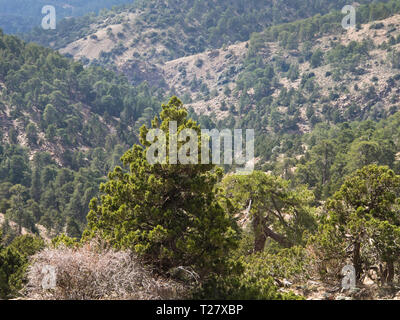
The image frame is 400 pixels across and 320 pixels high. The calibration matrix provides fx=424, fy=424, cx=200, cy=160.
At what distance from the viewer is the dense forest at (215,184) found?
12977 mm

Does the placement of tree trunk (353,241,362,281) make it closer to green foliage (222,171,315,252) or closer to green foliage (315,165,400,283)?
green foliage (315,165,400,283)

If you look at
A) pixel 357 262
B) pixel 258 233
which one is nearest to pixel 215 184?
pixel 258 233

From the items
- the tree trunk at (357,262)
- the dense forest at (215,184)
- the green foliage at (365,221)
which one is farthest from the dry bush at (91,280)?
the tree trunk at (357,262)

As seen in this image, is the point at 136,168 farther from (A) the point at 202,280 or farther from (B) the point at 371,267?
(B) the point at 371,267

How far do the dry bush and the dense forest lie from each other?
4 cm

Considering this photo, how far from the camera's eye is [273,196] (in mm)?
24062

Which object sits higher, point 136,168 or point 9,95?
point 9,95

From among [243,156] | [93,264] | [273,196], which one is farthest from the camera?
[243,156]

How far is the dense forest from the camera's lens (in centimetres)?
1298

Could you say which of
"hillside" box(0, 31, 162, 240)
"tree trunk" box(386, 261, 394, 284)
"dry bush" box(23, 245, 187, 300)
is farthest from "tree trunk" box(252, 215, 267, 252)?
"hillside" box(0, 31, 162, 240)

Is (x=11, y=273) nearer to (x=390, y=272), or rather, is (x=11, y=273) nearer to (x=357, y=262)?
(x=357, y=262)

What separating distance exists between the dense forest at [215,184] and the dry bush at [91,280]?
0.04 m
